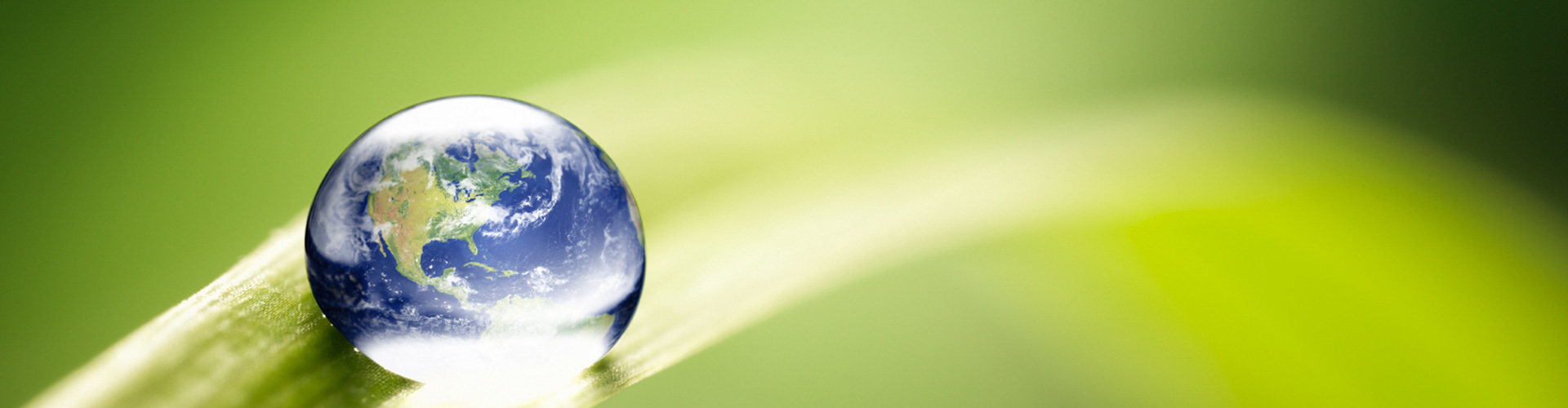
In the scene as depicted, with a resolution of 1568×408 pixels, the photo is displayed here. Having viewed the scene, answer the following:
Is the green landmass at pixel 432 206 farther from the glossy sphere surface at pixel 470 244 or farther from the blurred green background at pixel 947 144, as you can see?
the blurred green background at pixel 947 144

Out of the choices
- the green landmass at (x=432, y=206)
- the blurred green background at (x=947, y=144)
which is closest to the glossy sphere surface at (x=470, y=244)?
the green landmass at (x=432, y=206)

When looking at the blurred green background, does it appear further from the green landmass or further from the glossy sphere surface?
the green landmass

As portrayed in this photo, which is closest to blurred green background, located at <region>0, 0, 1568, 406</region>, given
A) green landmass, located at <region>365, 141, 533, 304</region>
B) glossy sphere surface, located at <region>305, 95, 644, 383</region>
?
glossy sphere surface, located at <region>305, 95, 644, 383</region>

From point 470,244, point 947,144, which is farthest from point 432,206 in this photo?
point 947,144

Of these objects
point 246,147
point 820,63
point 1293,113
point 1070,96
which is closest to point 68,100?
point 246,147

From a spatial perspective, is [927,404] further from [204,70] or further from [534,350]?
[204,70]
